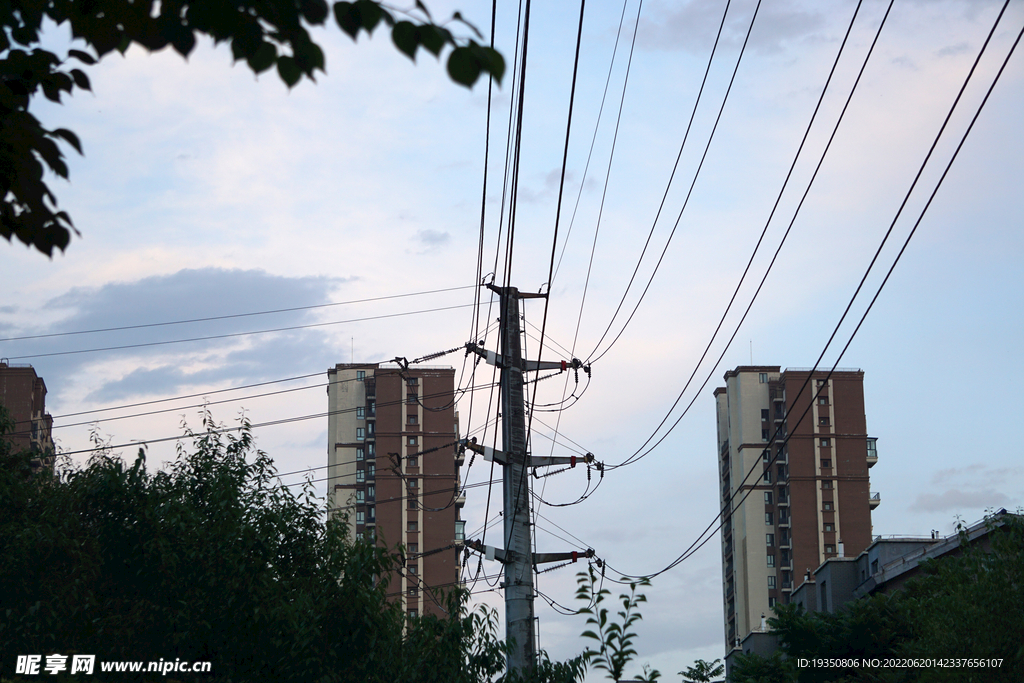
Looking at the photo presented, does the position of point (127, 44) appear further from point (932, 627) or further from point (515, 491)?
point (932, 627)

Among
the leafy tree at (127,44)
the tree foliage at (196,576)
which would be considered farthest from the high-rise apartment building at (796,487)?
the leafy tree at (127,44)

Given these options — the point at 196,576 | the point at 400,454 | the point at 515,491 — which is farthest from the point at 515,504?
the point at 400,454

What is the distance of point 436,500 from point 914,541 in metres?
66.2

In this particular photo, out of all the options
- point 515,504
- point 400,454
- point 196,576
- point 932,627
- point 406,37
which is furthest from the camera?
point 400,454

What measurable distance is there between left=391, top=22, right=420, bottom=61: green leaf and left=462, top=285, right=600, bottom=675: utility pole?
17399mm

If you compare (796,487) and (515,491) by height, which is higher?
(796,487)

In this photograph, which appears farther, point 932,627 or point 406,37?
point 932,627

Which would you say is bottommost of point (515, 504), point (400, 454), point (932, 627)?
point (932, 627)

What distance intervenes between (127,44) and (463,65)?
1682 mm

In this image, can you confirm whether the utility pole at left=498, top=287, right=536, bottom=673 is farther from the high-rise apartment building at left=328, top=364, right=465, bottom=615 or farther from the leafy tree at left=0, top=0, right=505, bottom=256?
the high-rise apartment building at left=328, top=364, right=465, bottom=615

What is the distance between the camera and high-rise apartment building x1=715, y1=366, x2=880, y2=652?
106 meters

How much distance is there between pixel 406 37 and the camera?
3.92m

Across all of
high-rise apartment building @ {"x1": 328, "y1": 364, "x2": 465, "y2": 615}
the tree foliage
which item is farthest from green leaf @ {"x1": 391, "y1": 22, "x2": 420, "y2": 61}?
high-rise apartment building @ {"x1": 328, "y1": 364, "x2": 465, "y2": 615}

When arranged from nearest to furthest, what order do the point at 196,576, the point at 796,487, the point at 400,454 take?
the point at 196,576 < the point at 400,454 < the point at 796,487
